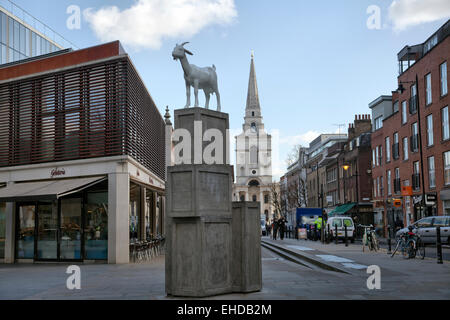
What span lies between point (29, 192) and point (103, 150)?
10.2 feet

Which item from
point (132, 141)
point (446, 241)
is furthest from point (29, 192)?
point (446, 241)

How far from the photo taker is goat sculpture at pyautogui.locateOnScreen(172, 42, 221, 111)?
10.5 metres

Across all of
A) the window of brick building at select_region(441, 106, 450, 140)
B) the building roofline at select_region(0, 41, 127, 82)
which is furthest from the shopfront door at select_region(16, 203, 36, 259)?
the window of brick building at select_region(441, 106, 450, 140)

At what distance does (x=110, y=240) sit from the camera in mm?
19797

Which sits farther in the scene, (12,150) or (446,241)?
(446,241)

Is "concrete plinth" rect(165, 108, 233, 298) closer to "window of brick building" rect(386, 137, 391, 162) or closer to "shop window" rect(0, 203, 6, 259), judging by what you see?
"shop window" rect(0, 203, 6, 259)

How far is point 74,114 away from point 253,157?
509ft

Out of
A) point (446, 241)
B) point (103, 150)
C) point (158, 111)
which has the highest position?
point (158, 111)

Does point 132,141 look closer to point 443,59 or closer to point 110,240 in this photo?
point 110,240

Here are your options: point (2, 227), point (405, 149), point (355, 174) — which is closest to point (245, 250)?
point (2, 227)

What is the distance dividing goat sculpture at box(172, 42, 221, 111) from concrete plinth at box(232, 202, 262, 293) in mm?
2171

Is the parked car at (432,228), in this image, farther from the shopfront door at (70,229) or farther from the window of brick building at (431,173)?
the shopfront door at (70,229)

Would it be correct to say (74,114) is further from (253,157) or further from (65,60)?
(253,157)
